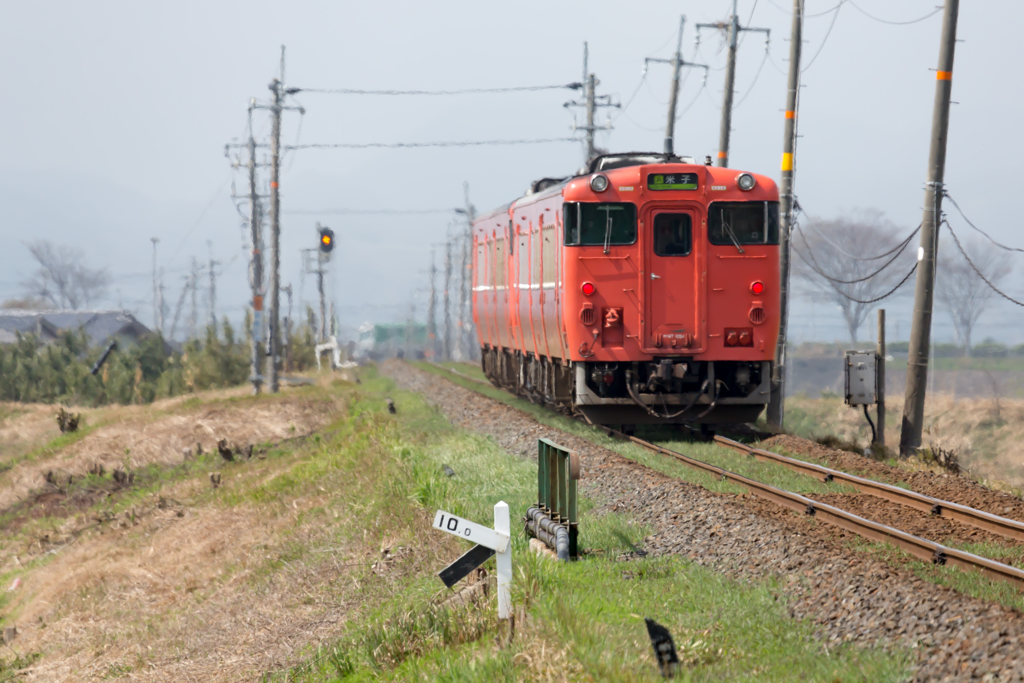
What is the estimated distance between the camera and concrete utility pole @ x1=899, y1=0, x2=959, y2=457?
14.9 meters

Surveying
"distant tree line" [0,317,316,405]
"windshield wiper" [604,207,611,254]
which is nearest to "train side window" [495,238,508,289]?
"windshield wiper" [604,207,611,254]

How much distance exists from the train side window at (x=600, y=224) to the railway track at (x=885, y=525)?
3.40 metres

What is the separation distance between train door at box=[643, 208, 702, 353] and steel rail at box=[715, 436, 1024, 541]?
6.91 feet

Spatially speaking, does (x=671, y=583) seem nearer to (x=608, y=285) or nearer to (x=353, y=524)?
(x=353, y=524)

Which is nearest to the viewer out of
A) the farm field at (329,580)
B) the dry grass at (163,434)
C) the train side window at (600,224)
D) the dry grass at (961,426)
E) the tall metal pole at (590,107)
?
the farm field at (329,580)

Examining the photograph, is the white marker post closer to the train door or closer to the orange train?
the orange train

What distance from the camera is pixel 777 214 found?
1491 cm

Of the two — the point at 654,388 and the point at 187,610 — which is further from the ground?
the point at 654,388

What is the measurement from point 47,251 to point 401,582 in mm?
133890

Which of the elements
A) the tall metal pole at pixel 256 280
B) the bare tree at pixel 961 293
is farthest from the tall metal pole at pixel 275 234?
the bare tree at pixel 961 293

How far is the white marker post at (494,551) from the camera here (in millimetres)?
6332

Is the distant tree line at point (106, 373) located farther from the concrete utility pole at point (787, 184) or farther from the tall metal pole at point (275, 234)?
the concrete utility pole at point (787, 184)

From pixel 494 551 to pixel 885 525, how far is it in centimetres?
333

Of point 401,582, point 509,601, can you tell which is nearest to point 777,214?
point 401,582
